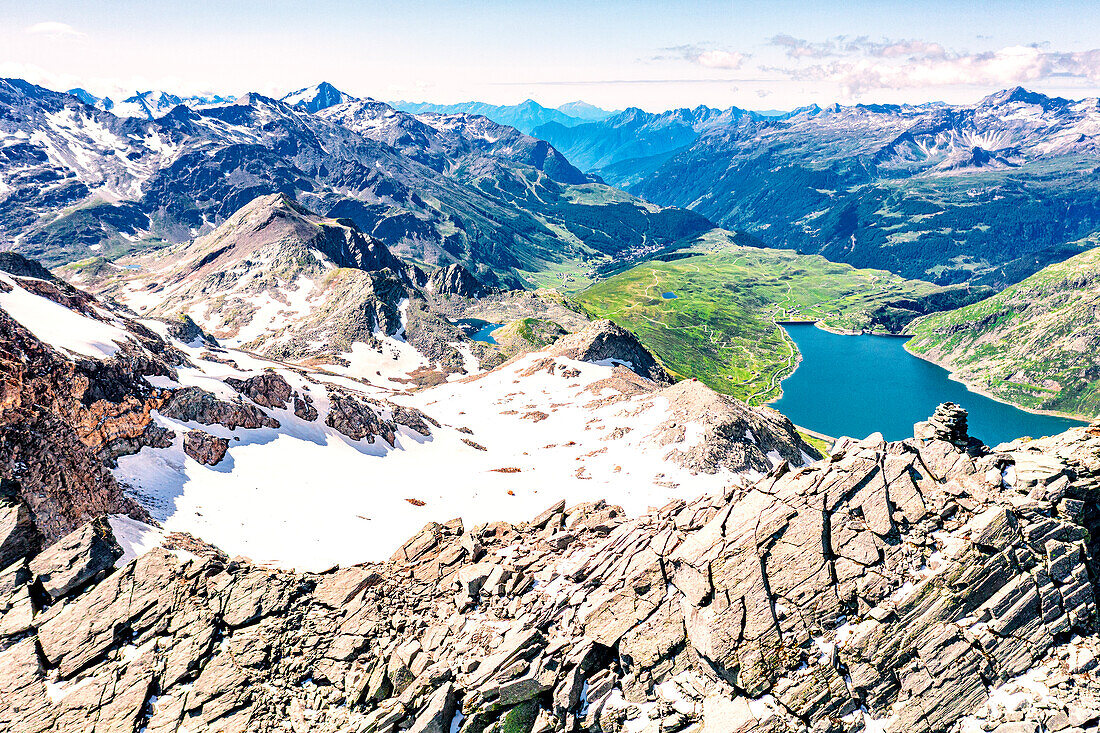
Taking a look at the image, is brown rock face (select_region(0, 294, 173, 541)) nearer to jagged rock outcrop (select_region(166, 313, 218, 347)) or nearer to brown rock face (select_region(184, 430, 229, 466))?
brown rock face (select_region(184, 430, 229, 466))

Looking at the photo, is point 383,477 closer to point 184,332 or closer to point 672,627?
point 672,627

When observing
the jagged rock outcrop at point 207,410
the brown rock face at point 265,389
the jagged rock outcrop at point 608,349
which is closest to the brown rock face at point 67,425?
the jagged rock outcrop at point 207,410

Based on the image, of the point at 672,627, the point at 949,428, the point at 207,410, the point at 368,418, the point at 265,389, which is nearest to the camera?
the point at 672,627

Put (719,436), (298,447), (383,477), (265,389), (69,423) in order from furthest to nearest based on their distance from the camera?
1. (719,436)
2. (265,389)
3. (383,477)
4. (298,447)
5. (69,423)

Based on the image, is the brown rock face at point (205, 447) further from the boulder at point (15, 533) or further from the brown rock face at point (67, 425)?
the boulder at point (15, 533)

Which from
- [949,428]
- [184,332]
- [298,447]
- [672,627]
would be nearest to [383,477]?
[298,447]

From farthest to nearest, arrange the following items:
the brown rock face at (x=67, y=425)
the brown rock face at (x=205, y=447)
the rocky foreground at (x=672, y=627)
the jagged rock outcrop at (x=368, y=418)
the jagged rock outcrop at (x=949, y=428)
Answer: the jagged rock outcrop at (x=368, y=418) → the brown rock face at (x=205, y=447) → the brown rock face at (x=67, y=425) → the jagged rock outcrop at (x=949, y=428) → the rocky foreground at (x=672, y=627)
